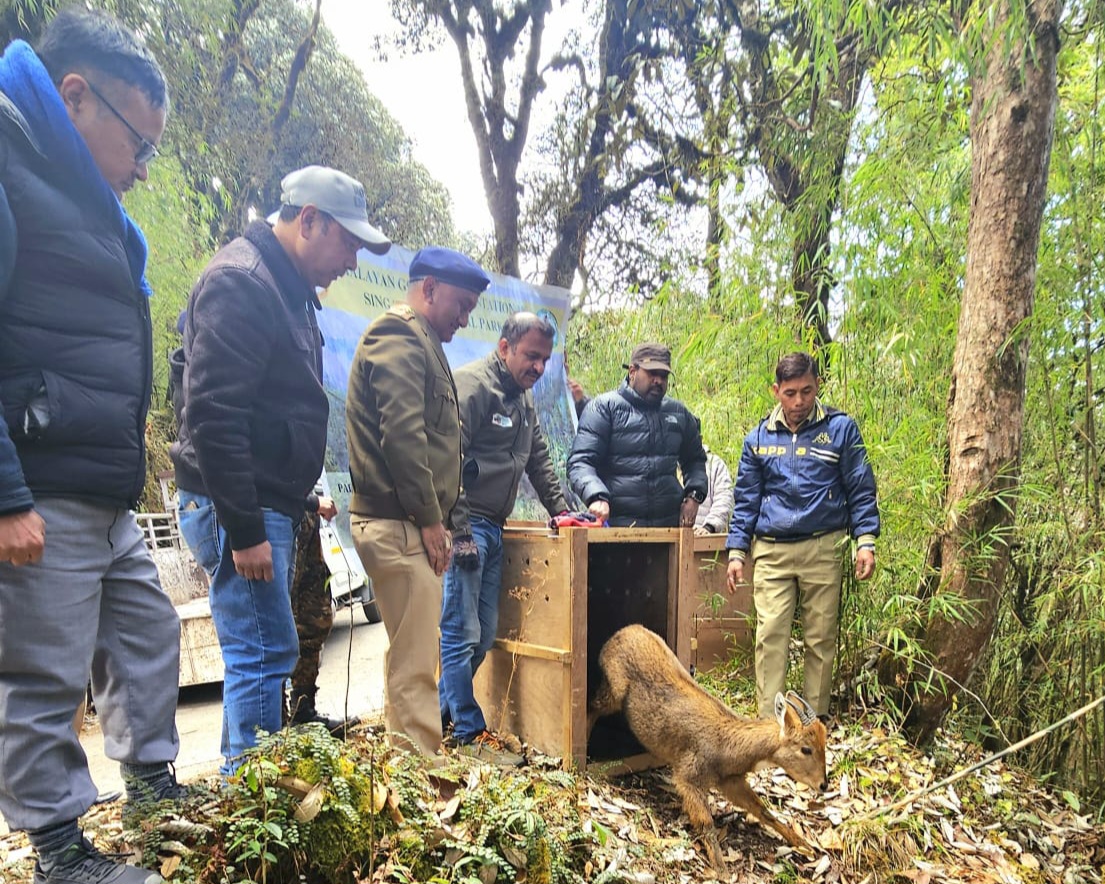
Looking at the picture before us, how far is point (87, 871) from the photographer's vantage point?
171 centimetres

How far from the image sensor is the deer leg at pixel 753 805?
304cm

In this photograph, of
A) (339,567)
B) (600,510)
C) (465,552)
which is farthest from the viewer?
(339,567)

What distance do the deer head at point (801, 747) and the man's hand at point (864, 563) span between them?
93 cm

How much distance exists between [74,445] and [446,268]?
5.42ft

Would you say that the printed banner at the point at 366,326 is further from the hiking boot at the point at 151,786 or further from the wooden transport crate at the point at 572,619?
the hiking boot at the point at 151,786

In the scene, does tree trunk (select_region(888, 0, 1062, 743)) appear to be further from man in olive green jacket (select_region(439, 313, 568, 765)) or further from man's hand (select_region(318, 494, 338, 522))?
man's hand (select_region(318, 494, 338, 522))

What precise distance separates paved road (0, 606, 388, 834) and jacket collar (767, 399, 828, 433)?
2.51 meters

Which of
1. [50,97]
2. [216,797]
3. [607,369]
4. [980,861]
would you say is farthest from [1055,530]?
[607,369]

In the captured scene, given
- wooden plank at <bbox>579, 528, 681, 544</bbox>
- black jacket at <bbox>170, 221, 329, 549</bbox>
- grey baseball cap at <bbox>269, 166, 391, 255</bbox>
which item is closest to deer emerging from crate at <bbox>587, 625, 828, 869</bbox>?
wooden plank at <bbox>579, 528, 681, 544</bbox>

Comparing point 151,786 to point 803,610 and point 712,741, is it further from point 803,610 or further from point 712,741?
point 803,610

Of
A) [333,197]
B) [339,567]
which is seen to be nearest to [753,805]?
[333,197]

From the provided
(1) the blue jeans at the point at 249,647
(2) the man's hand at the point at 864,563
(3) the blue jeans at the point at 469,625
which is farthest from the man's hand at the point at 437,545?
(2) the man's hand at the point at 864,563

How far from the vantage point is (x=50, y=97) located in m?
1.77

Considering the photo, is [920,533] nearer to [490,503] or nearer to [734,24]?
[490,503]
